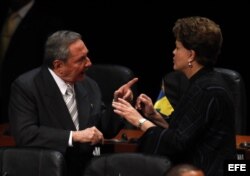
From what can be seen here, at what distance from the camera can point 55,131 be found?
4.73 meters

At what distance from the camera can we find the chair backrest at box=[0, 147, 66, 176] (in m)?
4.54

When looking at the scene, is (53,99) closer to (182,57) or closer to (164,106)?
(182,57)

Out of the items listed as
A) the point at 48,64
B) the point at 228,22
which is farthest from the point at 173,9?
the point at 48,64

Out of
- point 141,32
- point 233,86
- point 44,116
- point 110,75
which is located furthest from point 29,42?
point 44,116

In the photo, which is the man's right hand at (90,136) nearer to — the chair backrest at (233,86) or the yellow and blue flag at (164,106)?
the yellow and blue flag at (164,106)

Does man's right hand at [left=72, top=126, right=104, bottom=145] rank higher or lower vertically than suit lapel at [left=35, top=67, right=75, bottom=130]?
lower

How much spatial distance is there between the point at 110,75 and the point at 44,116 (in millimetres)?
1585

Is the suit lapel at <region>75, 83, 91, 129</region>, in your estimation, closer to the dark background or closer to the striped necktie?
the striped necktie

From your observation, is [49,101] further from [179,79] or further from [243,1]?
[243,1]

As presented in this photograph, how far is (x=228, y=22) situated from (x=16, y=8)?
1.88 meters

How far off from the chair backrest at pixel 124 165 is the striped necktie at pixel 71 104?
460 mm

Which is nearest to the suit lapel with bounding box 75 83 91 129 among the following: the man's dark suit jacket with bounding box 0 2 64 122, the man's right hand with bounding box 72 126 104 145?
the man's right hand with bounding box 72 126 104 145

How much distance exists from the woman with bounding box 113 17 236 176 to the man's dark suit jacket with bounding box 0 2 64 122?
7.87 ft

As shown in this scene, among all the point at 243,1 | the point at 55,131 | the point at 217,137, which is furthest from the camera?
the point at 243,1
